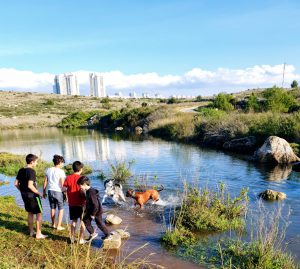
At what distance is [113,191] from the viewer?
11.0m

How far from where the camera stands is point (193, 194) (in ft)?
32.0

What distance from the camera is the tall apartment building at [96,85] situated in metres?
170

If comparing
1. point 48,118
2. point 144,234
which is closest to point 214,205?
point 144,234

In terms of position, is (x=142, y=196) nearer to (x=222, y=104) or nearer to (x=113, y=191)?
(x=113, y=191)

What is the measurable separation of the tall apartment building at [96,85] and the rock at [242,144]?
149869 mm

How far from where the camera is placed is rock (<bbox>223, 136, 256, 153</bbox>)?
2359cm

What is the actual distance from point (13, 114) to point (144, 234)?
7034cm

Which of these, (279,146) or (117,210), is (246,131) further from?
(117,210)

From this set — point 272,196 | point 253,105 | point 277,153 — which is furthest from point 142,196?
point 253,105

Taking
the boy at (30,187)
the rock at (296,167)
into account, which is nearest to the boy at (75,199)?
the boy at (30,187)

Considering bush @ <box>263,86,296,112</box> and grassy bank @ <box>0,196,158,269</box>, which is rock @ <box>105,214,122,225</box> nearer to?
grassy bank @ <box>0,196,158,269</box>

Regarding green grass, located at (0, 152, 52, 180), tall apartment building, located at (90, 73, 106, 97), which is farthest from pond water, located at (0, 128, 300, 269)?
tall apartment building, located at (90, 73, 106, 97)

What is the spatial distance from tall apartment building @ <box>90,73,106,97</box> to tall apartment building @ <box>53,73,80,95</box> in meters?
7.58

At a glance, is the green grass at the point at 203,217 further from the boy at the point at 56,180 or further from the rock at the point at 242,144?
the rock at the point at 242,144
